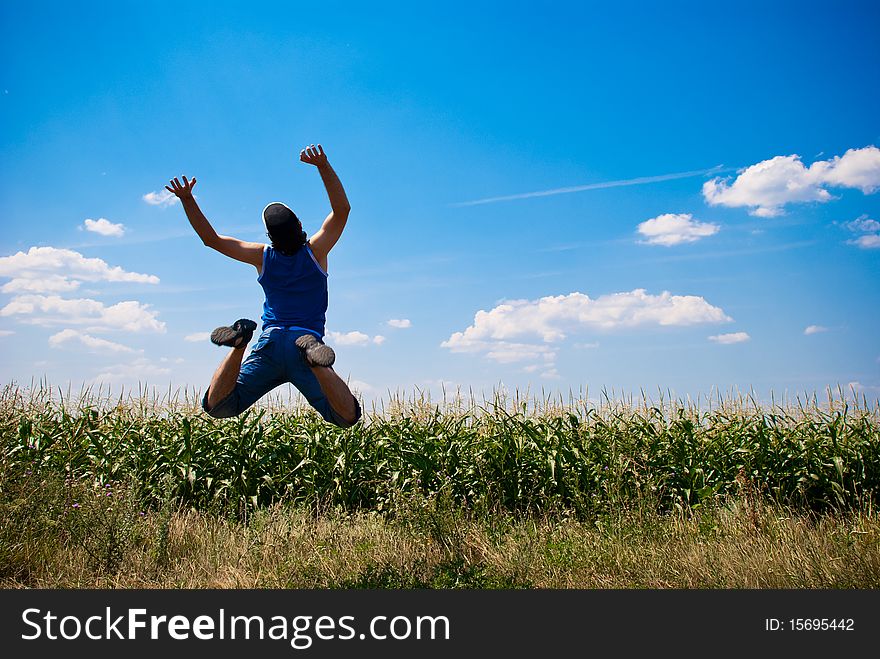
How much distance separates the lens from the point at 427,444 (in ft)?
26.7

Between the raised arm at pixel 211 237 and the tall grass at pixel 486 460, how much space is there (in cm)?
312

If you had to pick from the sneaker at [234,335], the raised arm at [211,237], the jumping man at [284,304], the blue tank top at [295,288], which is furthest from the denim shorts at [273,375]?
the raised arm at [211,237]

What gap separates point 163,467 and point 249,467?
1.03 m

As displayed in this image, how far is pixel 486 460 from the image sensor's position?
784 cm

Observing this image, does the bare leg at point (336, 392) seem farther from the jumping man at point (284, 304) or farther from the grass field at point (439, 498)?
the grass field at point (439, 498)

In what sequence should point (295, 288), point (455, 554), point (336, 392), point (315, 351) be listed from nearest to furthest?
point (315, 351)
point (336, 392)
point (295, 288)
point (455, 554)

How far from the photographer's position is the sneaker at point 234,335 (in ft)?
15.4

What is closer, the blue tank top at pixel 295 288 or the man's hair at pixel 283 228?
the man's hair at pixel 283 228

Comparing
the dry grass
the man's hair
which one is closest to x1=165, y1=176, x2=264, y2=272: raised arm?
the man's hair

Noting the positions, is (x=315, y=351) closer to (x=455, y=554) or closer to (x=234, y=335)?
(x=234, y=335)

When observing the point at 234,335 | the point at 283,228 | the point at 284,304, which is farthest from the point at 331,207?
the point at 234,335

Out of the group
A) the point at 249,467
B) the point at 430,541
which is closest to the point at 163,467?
the point at 249,467

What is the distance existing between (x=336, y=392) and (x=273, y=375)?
64 cm

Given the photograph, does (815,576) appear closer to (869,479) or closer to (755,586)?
(755,586)
